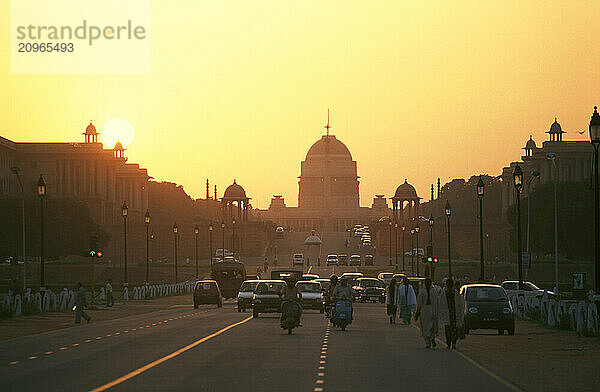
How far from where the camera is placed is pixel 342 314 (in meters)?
37.6

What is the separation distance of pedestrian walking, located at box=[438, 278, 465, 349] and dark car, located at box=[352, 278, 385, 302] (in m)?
38.0

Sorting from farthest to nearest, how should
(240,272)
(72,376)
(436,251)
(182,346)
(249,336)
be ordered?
(436,251) < (240,272) < (249,336) < (182,346) < (72,376)

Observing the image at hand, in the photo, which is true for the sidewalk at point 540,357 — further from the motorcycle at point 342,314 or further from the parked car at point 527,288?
the parked car at point 527,288

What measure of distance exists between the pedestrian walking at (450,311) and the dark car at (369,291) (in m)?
38.0

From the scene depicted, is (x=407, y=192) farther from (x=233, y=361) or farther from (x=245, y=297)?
(x=233, y=361)

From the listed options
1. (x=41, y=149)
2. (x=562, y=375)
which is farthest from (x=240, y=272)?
(x=41, y=149)

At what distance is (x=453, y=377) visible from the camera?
855 inches

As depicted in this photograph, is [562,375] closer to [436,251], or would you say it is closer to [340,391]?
[340,391]

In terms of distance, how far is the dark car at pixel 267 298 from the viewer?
4775cm

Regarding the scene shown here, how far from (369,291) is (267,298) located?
21507mm

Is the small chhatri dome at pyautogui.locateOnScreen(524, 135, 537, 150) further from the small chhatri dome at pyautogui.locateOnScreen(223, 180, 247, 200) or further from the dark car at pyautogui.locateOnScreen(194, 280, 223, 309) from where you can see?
the dark car at pyautogui.locateOnScreen(194, 280, 223, 309)

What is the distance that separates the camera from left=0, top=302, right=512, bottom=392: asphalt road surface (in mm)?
20062

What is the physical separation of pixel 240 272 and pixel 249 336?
4524 cm

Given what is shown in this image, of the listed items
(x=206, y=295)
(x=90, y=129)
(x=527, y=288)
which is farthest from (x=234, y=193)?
(x=527, y=288)
